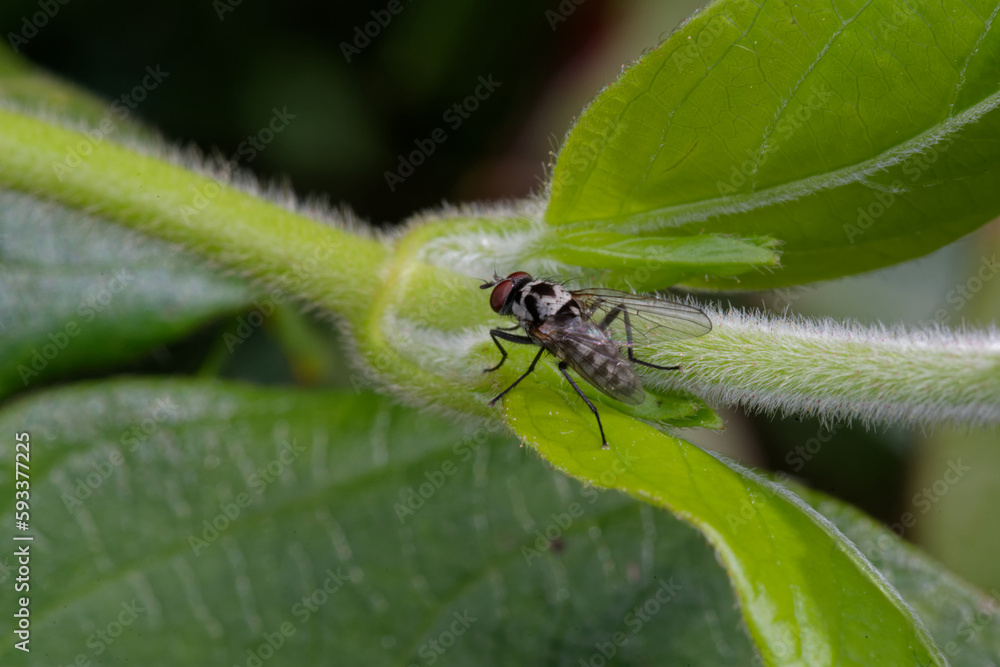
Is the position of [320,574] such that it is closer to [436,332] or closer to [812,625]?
[436,332]

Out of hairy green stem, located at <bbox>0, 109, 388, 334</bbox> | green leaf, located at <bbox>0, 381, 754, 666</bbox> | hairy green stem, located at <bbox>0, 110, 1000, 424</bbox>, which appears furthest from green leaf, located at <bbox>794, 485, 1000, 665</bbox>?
hairy green stem, located at <bbox>0, 109, 388, 334</bbox>

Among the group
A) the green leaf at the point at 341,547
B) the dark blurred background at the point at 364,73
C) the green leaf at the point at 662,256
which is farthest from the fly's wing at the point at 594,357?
the dark blurred background at the point at 364,73

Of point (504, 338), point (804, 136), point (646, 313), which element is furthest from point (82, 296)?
point (804, 136)

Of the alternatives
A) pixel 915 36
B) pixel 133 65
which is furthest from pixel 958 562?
pixel 133 65

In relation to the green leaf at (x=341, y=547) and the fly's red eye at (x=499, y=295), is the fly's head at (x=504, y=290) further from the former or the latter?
the green leaf at (x=341, y=547)

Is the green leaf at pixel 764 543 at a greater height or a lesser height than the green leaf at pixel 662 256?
lesser

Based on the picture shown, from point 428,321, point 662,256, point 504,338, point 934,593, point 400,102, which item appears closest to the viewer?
point 662,256

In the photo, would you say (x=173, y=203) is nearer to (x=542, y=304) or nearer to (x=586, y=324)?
(x=542, y=304)
